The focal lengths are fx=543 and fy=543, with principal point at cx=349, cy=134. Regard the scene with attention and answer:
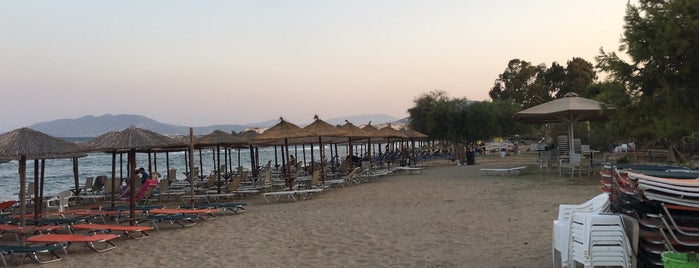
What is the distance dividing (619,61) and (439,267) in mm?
2856

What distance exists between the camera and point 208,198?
14508 millimetres

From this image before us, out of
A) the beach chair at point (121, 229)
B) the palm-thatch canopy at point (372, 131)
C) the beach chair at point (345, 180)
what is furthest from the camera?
the palm-thatch canopy at point (372, 131)

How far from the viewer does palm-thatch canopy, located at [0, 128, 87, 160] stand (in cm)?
805

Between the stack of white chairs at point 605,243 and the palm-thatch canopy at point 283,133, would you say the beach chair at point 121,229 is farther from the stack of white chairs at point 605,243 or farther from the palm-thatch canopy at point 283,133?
the stack of white chairs at point 605,243

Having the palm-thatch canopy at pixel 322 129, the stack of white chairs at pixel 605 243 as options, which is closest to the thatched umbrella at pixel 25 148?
the palm-thatch canopy at pixel 322 129

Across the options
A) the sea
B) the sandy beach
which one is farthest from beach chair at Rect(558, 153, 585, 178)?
the sea

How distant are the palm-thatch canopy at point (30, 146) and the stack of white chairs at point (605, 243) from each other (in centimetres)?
766

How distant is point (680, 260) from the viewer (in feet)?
11.5

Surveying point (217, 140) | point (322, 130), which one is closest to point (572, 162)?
point (322, 130)

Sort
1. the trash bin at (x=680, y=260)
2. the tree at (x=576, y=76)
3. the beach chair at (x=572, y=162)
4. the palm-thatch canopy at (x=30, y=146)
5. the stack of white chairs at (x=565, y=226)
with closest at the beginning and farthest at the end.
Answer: the trash bin at (x=680, y=260) → the stack of white chairs at (x=565, y=226) → the palm-thatch canopy at (x=30, y=146) → the beach chair at (x=572, y=162) → the tree at (x=576, y=76)

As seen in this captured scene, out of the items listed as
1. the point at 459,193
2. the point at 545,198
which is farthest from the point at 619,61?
the point at 459,193

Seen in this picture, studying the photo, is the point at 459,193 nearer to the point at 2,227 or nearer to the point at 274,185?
the point at 274,185

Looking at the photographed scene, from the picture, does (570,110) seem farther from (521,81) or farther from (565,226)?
(521,81)

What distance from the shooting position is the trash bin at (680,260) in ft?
11.1
